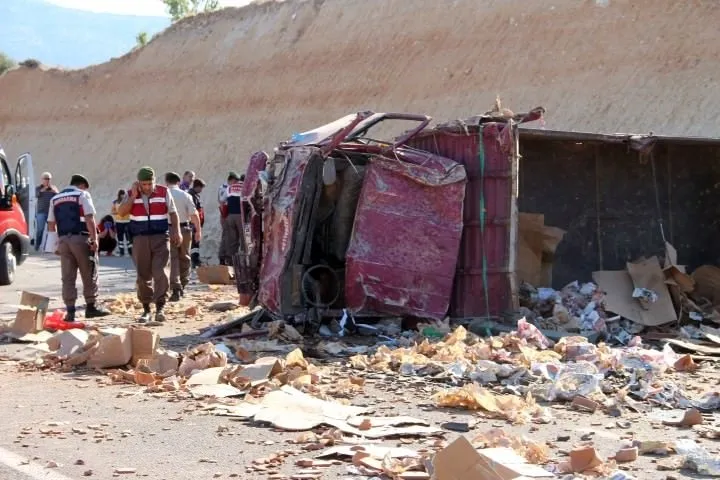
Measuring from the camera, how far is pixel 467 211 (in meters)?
11.3

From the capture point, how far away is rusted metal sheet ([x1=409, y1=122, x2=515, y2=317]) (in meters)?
11.2

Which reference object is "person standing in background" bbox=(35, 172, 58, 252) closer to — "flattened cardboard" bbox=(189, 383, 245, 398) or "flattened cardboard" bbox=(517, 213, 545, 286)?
"flattened cardboard" bbox=(517, 213, 545, 286)

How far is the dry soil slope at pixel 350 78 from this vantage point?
24.8m

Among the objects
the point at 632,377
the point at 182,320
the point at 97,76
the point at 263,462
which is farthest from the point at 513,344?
the point at 97,76

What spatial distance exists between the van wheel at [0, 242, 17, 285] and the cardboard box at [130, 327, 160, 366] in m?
9.61

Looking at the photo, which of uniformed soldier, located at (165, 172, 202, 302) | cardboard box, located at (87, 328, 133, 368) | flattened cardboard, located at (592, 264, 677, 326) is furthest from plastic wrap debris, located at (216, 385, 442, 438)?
uniformed soldier, located at (165, 172, 202, 302)

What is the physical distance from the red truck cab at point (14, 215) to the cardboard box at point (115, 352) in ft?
31.1

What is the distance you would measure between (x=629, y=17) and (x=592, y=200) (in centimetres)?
A: 1455

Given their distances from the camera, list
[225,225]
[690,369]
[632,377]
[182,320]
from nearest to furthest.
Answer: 1. [632,377]
2. [690,369]
3. [182,320]
4. [225,225]

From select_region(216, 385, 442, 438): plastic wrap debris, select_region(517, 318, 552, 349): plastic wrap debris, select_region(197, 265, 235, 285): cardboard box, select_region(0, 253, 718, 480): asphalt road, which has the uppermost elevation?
select_region(197, 265, 235, 285): cardboard box

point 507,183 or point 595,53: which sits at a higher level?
point 595,53

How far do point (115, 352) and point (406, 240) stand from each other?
3235mm

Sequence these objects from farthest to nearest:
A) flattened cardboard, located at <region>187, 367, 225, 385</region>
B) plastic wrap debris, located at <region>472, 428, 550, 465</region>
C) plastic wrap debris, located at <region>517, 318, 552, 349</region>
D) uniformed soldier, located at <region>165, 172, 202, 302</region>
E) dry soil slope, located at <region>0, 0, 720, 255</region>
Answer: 1. dry soil slope, located at <region>0, 0, 720, 255</region>
2. uniformed soldier, located at <region>165, 172, 202, 302</region>
3. plastic wrap debris, located at <region>517, 318, 552, 349</region>
4. flattened cardboard, located at <region>187, 367, 225, 385</region>
5. plastic wrap debris, located at <region>472, 428, 550, 465</region>

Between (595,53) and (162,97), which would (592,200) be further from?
(162,97)
